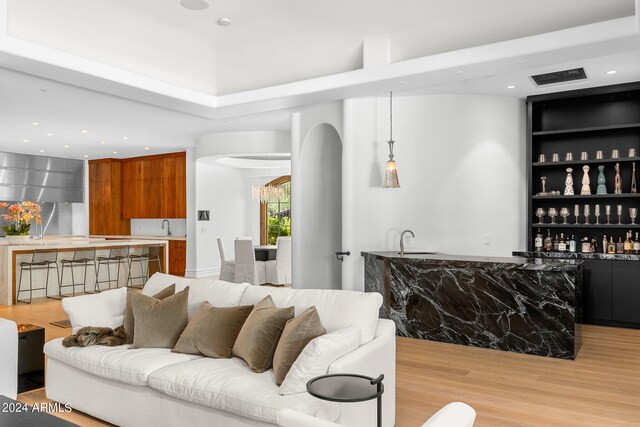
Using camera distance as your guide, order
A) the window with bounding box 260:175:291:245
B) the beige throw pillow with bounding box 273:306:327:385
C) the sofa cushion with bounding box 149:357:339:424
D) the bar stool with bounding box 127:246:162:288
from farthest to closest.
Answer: the window with bounding box 260:175:291:245, the bar stool with bounding box 127:246:162:288, the beige throw pillow with bounding box 273:306:327:385, the sofa cushion with bounding box 149:357:339:424

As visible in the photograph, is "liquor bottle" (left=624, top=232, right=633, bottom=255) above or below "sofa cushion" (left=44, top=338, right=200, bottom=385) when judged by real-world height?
above

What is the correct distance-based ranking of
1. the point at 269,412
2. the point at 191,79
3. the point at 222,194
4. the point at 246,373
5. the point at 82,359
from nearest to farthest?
the point at 269,412
the point at 246,373
the point at 82,359
the point at 191,79
the point at 222,194

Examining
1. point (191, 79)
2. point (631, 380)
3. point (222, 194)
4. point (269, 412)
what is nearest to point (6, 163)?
point (222, 194)

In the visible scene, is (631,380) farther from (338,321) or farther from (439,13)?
(439,13)

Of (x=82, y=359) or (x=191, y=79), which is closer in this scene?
(x=82, y=359)

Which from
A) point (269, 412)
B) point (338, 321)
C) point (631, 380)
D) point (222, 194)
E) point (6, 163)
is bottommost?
point (631, 380)

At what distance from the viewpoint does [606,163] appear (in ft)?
20.7

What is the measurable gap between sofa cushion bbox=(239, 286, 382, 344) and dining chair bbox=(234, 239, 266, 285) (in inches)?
221

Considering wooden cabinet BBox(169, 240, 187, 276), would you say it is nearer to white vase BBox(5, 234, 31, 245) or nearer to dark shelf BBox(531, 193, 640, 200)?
white vase BBox(5, 234, 31, 245)

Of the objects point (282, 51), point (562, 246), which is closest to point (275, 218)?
point (282, 51)

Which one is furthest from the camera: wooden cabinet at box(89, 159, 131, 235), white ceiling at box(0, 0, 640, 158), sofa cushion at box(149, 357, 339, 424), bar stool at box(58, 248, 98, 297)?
wooden cabinet at box(89, 159, 131, 235)

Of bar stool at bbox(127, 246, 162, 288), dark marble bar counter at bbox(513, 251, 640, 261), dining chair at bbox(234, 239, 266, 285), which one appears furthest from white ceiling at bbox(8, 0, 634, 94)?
bar stool at bbox(127, 246, 162, 288)

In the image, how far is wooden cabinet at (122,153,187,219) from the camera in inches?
447

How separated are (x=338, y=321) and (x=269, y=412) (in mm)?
781
